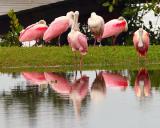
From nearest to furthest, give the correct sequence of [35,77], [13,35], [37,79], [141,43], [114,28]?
[37,79], [35,77], [141,43], [114,28], [13,35]

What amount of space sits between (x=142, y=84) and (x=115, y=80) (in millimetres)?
1172

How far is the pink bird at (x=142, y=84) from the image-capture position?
14133mm

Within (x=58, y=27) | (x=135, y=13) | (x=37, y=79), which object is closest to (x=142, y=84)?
(x=37, y=79)

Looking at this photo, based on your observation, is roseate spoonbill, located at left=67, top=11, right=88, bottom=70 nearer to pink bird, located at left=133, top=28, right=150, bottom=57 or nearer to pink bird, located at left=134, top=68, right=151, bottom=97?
pink bird, located at left=133, top=28, right=150, bottom=57

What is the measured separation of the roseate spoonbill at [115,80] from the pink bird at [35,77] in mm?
1236

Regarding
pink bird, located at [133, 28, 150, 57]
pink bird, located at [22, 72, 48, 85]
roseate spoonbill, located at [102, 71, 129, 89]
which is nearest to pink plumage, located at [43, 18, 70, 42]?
pink bird, located at [133, 28, 150, 57]

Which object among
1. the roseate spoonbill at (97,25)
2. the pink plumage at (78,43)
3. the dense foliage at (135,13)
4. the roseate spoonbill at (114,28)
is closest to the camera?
the pink plumage at (78,43)

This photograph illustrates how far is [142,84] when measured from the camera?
1568 cm

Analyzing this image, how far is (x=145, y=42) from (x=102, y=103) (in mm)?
10404

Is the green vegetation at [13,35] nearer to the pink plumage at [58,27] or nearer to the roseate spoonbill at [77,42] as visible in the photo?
the pink plumage at [58,27]

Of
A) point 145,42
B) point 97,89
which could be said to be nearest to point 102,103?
point 97,89

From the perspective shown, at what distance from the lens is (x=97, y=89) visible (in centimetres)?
1498

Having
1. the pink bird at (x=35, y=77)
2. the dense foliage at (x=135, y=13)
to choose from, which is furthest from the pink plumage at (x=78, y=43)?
the dense foliage at (x=135, y=13)

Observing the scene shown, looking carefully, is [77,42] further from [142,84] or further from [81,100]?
[81,100]
